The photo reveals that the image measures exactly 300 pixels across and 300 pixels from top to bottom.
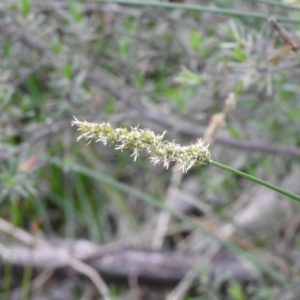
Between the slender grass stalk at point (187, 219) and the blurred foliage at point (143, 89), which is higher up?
the blurred foliage at point (143, 89)

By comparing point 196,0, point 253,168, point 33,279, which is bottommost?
point 33,279

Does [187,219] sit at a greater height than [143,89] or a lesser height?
lesser

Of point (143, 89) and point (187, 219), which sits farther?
point (143, 89)

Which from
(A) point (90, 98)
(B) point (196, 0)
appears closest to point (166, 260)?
(A) point (90, 98)

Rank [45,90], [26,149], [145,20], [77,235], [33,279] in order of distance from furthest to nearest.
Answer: [45,90], [77,235], [33,279], [145,20], [26,149]

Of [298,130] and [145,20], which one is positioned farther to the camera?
[145,20]

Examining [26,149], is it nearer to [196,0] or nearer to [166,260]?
[166,260]

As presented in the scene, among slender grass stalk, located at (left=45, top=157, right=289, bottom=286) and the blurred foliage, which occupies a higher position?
the blurred foliage

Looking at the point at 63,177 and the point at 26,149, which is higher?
the point at 63,177
